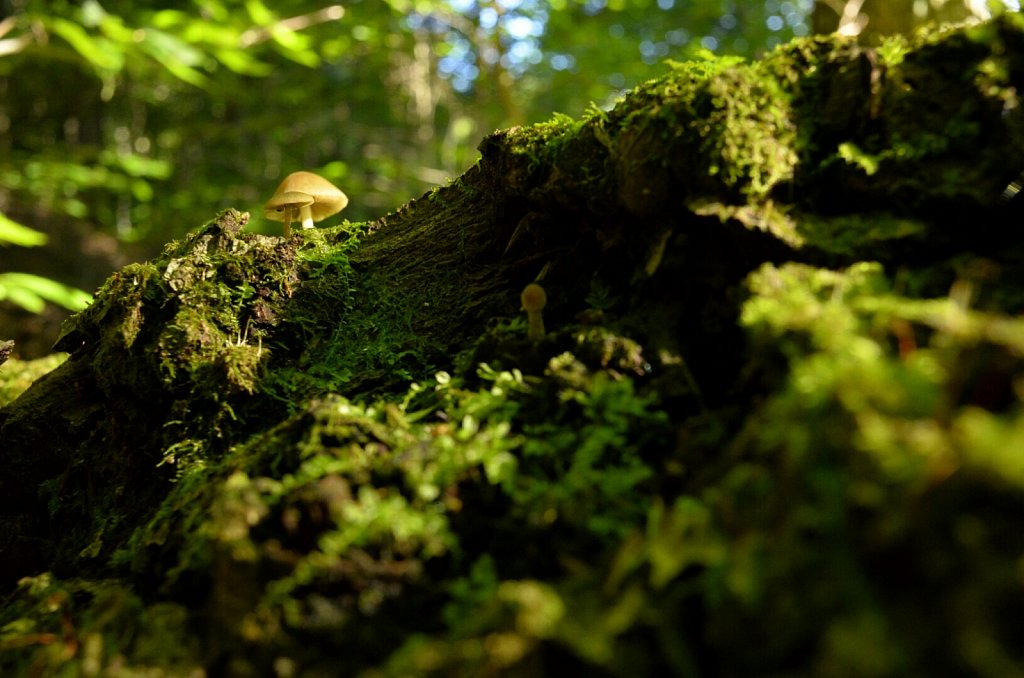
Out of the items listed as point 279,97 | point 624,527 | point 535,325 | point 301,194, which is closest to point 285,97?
point 279,97

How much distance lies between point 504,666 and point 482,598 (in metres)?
0.29

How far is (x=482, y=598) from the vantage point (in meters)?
1.56

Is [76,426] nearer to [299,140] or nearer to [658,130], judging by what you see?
[658,130]

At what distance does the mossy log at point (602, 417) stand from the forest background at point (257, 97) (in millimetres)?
4451

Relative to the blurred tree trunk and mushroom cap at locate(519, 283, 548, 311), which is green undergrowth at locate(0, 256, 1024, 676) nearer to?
mushroom cap at locate(519, 283, 548, 311)

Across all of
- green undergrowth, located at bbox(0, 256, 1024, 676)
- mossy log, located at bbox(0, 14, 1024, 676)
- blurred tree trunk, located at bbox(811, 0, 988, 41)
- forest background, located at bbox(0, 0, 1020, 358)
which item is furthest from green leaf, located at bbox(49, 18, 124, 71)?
blurred tree trunk, located at bbox(811, 0, 988, 41)

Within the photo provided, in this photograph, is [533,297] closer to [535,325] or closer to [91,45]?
[535,325]

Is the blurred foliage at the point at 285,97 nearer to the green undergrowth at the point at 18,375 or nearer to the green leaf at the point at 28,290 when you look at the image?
the green leaf at the point at 28,290

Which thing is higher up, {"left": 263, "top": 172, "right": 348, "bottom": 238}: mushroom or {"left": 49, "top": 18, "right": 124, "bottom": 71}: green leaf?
{"left": 49, "top": 18, "right": 124, "bottom": 71}: green leaf

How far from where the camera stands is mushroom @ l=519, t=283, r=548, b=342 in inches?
88.4

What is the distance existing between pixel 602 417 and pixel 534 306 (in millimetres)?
498

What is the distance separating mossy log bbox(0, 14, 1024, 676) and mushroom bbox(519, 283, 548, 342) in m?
0.06

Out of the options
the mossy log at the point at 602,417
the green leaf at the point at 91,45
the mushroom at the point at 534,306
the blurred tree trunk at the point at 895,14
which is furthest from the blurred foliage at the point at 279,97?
the mushroom at the point at 534,306

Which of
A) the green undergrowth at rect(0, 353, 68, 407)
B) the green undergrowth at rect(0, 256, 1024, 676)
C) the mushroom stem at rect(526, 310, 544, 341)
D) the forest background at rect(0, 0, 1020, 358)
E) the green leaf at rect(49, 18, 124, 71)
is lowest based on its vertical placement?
the green undergrowth at rect(0, 256, 1024, 676)
